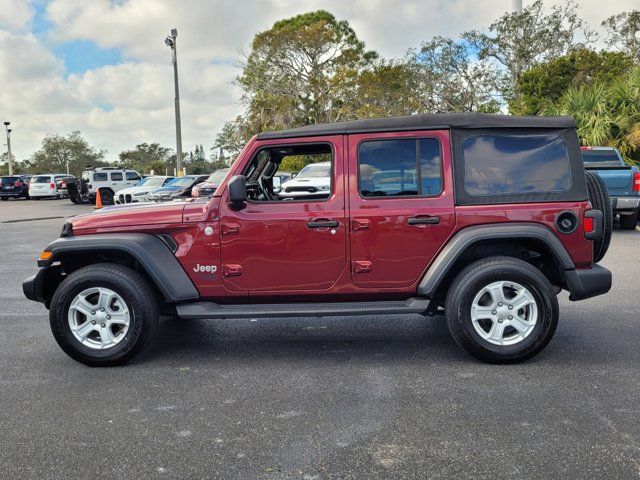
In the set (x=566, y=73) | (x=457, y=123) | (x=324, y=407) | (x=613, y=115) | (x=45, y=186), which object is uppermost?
(x=566, y=73)

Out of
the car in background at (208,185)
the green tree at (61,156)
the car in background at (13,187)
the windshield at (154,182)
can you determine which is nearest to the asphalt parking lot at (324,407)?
the car in background at (208,185)

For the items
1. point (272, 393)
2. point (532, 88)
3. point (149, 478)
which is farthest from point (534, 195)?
point (532, 88)

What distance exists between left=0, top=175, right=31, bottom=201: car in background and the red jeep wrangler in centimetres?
3509

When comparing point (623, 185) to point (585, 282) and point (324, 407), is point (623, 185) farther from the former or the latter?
point (324, 407)

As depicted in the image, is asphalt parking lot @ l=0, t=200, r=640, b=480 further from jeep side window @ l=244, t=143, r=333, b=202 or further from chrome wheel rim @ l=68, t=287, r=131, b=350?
jeep side window @ l=244, t=143, r=333, b=202

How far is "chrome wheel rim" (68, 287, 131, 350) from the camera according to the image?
14.8 ft

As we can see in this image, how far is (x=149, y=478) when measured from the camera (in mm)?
2895

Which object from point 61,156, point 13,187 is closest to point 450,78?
point 13,187

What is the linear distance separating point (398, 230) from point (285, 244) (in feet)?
2.84

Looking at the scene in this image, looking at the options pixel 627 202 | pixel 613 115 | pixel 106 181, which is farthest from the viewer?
pixel 106 181

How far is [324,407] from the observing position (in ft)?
12.2

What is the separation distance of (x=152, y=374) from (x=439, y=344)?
2357mm

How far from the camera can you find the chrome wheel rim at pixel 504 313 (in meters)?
4.37

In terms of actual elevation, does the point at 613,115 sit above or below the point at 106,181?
above
